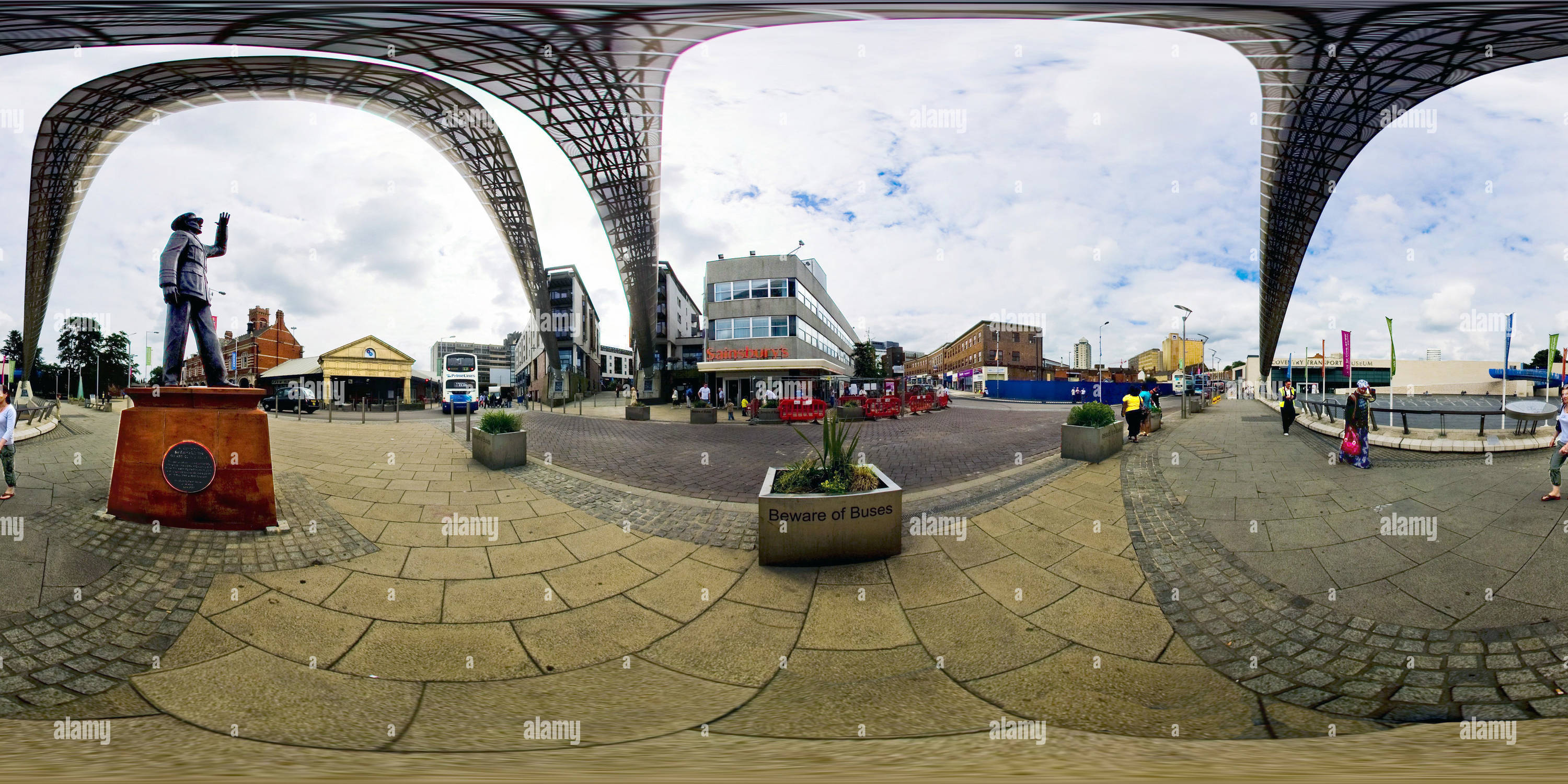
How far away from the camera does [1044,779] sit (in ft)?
6.03

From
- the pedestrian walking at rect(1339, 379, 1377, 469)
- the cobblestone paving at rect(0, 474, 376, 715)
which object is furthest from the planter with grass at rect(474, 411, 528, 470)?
the pedestrian walking at rect(1339, 379, 1377, 469)

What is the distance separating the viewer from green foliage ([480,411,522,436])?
5.26 metres

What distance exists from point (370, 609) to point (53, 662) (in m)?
1.27

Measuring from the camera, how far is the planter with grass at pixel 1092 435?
650 centimetres

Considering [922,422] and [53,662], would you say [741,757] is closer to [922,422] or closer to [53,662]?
[53,662]

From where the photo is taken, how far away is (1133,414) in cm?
864

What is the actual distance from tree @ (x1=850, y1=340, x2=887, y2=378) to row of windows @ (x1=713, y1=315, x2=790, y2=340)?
89.1ft

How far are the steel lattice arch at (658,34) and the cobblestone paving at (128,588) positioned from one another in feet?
13.8

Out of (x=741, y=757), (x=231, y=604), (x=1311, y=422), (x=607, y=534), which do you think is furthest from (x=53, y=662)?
(x=1311, y=422)

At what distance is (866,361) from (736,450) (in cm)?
3657

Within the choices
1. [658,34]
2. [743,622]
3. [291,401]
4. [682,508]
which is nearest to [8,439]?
[291,401]

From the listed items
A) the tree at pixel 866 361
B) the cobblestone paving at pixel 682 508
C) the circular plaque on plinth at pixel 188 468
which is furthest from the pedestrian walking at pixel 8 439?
the tree at pixel 866 361

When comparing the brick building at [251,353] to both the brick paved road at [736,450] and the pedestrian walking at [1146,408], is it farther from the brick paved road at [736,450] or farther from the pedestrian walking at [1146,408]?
the pedestrian walking at [1146,408]

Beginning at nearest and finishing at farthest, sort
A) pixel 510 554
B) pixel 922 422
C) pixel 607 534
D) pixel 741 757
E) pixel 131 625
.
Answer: pixel 741 757 < pixel 131 625 < pixel 510 554 < pixel 607 534 < pixel 922 422
